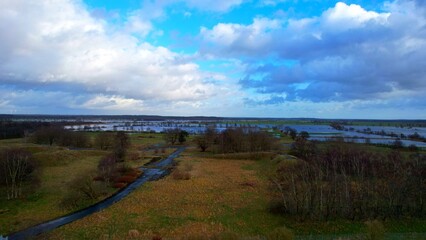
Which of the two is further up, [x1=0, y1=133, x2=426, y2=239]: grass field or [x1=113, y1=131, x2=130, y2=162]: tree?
[x1=113, y1=131, x2=130, y2=162]: tree

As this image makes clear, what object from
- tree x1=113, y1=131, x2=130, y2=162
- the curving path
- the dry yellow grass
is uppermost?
tree x1=113, y1=131, x2=130, y2=162

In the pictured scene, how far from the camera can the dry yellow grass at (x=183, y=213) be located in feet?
Result: 82.4

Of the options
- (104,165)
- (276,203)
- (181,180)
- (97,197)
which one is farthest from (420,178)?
(104,165)

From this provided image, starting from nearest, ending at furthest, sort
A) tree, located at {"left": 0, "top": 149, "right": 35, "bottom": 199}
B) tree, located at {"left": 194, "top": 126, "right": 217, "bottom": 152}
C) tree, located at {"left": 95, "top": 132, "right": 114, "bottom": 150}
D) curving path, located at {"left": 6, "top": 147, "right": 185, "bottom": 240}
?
curving path, located at {"left": 6, "top": 147, "right": 185, "bottom": 240}, tree, located at {"left": 0, "top": 149, "right": 35, "bottom": 199}, tree, located at {"left": 95, "top": 132, "right": 114, "bottom": 150}, tree, located at {"left": 194, "top": 126, "right": 217, "bottom": 152}

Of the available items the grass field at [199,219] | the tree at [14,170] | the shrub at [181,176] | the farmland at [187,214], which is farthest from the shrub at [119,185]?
the tree at [14,170]

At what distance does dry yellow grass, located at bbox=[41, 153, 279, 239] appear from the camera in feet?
82.4

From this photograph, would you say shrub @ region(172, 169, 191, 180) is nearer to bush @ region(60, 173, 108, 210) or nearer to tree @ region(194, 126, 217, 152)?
bush @ region(60, 173, 108, 210)

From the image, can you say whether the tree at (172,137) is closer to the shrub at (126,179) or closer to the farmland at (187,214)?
the farmland at (187,214)

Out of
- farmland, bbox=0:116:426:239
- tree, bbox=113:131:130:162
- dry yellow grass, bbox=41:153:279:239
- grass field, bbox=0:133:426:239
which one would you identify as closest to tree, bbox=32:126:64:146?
tree, bbox=113:131:130:162

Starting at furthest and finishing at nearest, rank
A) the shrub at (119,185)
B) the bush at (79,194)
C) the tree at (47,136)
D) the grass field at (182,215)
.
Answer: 1. the tree at (47,136)
2. the shrub at (119,185)
3. the bush at (79,194)
4. the grass field at (182,215)

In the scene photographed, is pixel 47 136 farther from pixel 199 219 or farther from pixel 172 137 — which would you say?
pixel 199 219

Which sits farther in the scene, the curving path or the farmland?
the curving path

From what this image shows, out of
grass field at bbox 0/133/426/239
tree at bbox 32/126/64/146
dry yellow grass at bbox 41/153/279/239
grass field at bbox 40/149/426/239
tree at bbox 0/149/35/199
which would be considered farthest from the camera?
tree at bbox 32/126/64/146

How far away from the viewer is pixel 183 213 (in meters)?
30.3
